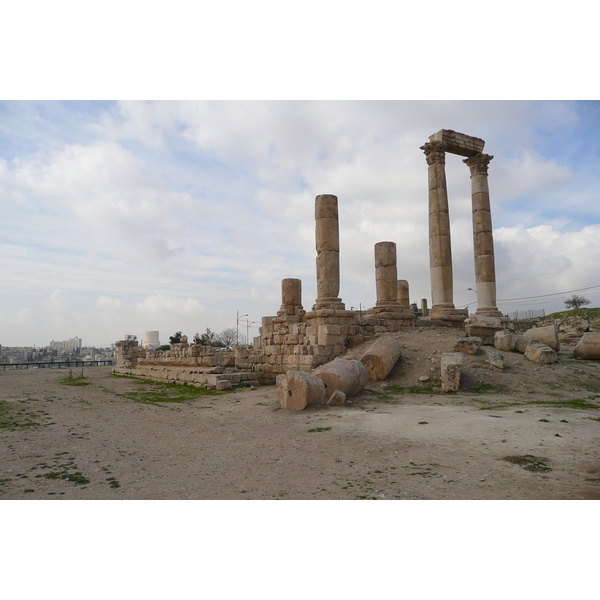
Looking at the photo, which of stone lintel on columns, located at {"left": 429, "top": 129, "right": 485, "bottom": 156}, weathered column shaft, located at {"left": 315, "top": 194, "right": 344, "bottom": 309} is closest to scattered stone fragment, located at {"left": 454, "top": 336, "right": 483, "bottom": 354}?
weathered column shaft, located at {"left": 315, "top": 194, "right": 344, "bottom": 309}

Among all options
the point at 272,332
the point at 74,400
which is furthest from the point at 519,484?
the point at 272,332

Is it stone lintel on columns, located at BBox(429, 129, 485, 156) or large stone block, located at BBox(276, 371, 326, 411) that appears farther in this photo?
stone lintel on columns, located at BBox(429, 129, 485, 156)

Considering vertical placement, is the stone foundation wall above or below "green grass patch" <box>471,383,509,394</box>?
above

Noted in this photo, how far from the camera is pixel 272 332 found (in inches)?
617

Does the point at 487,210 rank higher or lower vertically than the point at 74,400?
higher

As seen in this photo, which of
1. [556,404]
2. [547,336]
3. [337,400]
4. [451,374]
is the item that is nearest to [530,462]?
[556,404]

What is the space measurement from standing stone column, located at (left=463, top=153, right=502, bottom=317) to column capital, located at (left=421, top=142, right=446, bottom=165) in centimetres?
205

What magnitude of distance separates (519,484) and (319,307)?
10.3 metres

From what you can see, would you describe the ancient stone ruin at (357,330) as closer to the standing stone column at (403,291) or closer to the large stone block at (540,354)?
the large stone block at (540,354)

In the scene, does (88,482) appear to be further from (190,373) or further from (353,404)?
(190,373)

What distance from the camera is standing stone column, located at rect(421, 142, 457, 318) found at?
1800 centimetres

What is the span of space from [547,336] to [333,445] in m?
10.2

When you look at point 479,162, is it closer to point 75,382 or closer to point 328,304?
point 328,304

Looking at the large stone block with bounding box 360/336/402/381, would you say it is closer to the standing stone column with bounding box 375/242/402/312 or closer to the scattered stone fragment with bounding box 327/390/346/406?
the scattered stone fragment with bounding box 327/390/346/406
